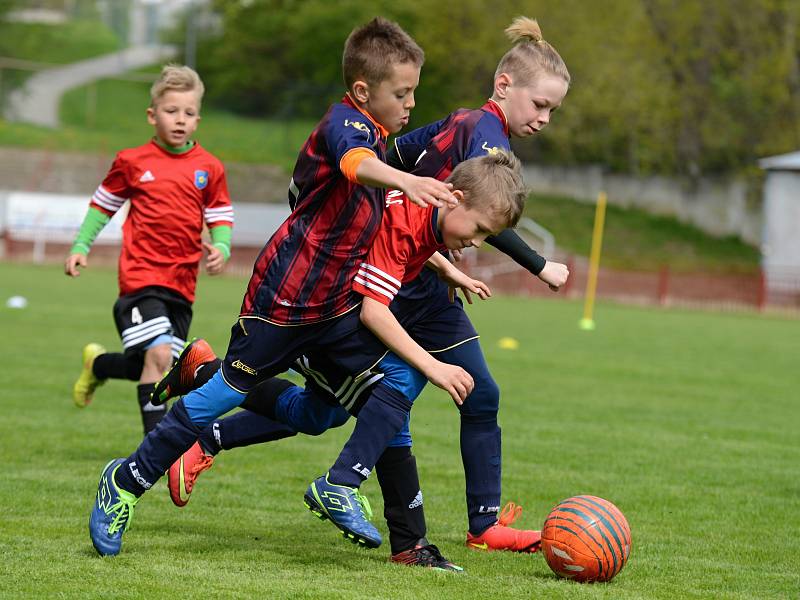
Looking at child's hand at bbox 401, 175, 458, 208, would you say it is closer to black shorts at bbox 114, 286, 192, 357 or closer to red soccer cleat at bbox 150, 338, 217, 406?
red soccer cleat at bbox 150, 338, 217, 406

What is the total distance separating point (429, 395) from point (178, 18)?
5388 cm

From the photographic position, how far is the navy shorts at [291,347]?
176 inches

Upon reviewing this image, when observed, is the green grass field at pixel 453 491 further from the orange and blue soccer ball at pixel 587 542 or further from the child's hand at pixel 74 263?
the child's hand at pixel 74 263

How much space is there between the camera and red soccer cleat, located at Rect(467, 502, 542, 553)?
191 inches

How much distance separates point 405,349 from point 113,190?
9.65 ft

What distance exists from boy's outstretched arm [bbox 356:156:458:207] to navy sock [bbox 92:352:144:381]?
3178 millimetres

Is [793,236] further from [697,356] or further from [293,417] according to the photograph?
[293,417]

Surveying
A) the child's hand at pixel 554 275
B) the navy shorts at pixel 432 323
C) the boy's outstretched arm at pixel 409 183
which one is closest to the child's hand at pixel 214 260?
the navy shorts at pixel 432 323

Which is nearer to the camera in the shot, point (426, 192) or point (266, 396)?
point (426, 192)

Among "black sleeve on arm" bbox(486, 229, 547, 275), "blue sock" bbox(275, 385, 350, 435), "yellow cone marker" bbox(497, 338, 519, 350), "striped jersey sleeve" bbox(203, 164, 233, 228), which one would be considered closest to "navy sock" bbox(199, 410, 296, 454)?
"blue sock" bbox(275, 385, 350, 435)

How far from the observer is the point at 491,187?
171 inches

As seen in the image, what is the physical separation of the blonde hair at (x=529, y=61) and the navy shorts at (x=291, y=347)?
1.26 m

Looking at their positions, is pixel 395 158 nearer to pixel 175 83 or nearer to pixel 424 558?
pixel 424 558

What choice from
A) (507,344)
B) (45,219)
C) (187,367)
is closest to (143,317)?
(187,367)
